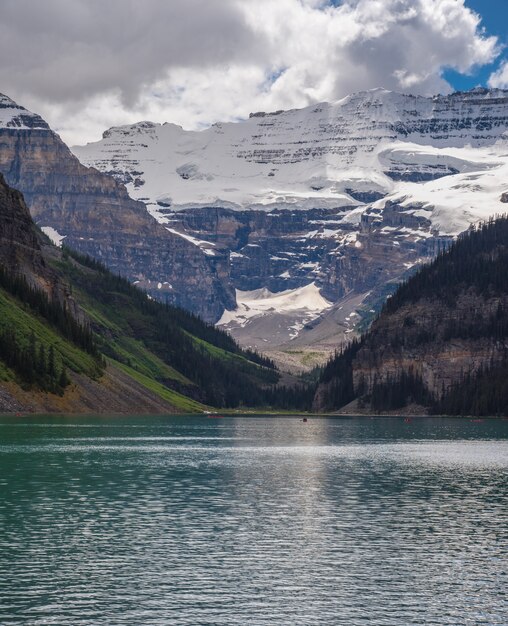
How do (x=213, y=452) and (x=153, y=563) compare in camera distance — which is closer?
(x=153, y=563)

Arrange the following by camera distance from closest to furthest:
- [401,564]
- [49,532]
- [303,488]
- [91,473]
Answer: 1. [401,564]
2. [49,532]
3. [303,488]
4. [91,473]

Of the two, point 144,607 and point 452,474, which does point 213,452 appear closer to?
point 452,474

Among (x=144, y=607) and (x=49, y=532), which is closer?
(x=144, y=607)

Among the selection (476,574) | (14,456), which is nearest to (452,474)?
(14,456)

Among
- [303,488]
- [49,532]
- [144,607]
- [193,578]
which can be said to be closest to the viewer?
[144,607]

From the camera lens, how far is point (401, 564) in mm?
80750

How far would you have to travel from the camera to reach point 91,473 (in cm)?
13425

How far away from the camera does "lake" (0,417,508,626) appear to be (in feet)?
223

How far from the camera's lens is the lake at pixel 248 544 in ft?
223

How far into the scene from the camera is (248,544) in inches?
3452

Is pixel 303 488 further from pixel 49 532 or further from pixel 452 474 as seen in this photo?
pixel 49 532

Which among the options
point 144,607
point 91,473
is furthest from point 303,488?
point 144,607

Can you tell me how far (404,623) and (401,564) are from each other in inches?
629

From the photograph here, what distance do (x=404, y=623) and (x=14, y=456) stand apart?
311ft
